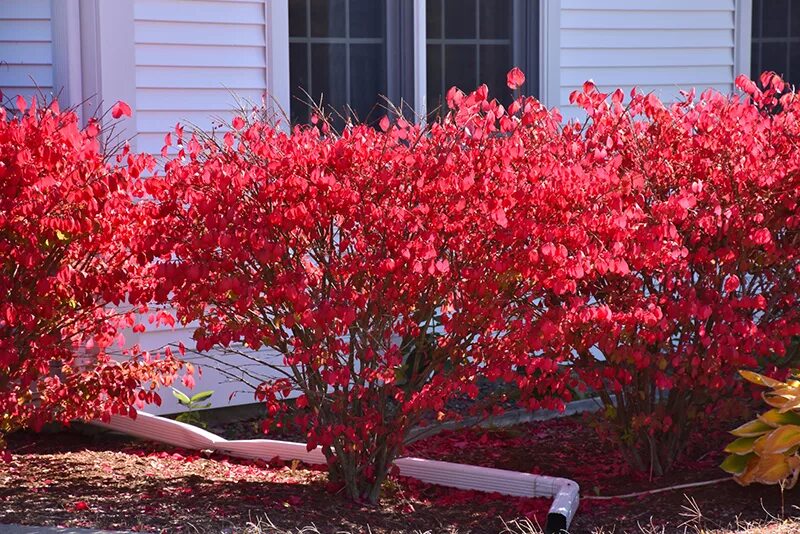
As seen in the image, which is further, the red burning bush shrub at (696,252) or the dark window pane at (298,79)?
the dark window pane at (298,79)

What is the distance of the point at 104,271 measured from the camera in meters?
5.82

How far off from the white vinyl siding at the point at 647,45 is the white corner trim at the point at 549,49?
0.23ft

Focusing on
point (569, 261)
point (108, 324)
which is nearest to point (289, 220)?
point (569, 261)

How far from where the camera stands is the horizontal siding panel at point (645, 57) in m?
8.82

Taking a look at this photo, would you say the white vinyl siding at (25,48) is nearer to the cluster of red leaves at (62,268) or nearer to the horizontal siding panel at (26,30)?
the horizontal siding panel at (26,30)

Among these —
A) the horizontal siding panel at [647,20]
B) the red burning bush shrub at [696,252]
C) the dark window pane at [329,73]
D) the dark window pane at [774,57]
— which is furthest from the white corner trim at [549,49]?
the red burning bush shrub at [696,252]

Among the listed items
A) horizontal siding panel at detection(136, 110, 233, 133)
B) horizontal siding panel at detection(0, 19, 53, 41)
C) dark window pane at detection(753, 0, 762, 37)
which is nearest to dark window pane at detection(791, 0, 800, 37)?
dark window pane at detection(753, 0, 762, 37)

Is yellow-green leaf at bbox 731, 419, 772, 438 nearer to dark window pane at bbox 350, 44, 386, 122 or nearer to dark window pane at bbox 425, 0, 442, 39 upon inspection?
dark window pane at bbox 350, 44, 386, 122

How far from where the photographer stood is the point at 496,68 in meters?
8.59

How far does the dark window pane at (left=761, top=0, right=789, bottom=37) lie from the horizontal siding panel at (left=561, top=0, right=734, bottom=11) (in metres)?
0.66

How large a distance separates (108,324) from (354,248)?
5.33 feet

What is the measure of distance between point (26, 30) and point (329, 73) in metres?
1.92

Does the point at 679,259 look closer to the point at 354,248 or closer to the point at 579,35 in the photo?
the point at 354,248

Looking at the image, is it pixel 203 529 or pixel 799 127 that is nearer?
pixel 203 529
